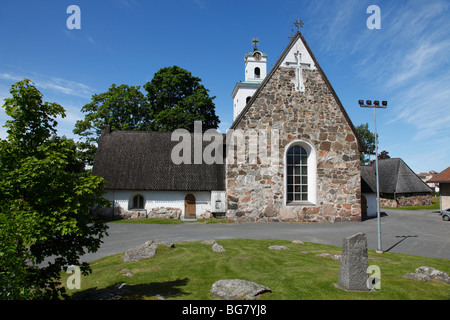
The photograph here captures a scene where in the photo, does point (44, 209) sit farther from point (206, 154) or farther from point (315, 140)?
point (206, 154)

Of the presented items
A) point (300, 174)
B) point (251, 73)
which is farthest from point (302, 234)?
point (251, 73)

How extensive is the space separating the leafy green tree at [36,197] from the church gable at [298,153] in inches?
572

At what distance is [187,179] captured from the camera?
24031mm

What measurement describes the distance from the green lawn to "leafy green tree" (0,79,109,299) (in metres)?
2.02

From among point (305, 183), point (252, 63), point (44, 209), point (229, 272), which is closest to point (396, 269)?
point (229, 272)

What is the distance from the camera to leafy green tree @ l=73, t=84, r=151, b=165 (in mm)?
32812

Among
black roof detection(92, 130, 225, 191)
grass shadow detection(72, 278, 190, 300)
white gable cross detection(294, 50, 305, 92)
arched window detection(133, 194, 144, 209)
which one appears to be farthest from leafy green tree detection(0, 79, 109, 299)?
arched window detection(133, 194, 144, 209)

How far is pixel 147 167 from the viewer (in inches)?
968

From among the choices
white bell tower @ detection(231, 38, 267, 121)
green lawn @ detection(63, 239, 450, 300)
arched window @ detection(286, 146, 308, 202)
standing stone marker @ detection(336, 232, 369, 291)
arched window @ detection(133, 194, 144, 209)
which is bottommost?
green lawn @ detection(63, 239, 450, 300)

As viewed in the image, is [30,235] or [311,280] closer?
[30,235]

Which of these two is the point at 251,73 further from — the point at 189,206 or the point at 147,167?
the point at 189,206

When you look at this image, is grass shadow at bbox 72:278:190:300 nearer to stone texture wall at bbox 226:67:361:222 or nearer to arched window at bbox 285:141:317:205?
stone texture wall at bbox 226:67:361:222

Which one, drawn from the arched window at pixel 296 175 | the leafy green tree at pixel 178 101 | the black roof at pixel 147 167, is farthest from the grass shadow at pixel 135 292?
the leafy green tree at pixel 178 101
